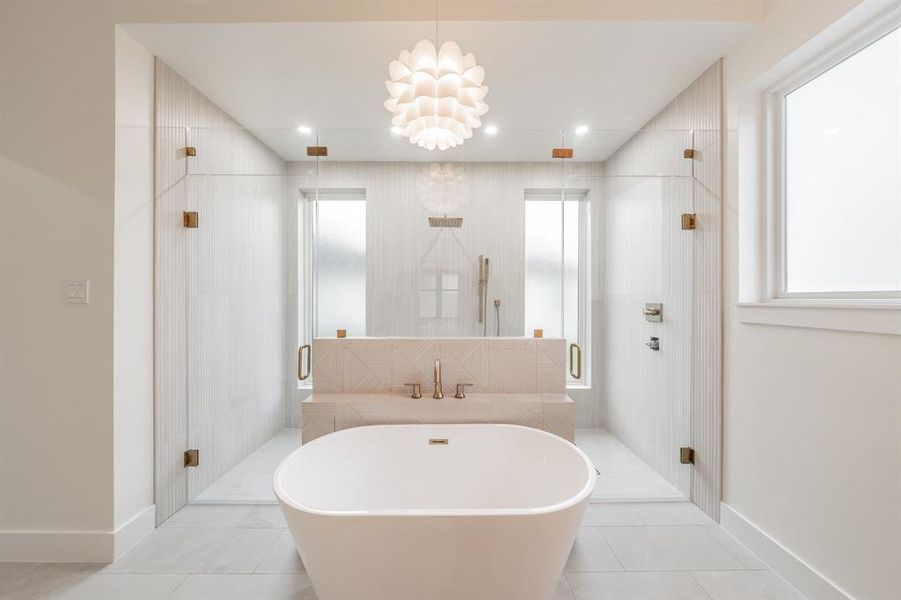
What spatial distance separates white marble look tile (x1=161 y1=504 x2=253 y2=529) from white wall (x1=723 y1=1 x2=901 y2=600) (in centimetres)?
267

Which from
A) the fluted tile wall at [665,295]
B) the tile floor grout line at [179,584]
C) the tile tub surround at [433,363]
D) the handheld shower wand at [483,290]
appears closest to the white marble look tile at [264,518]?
the tile floor grout line at [179,584]

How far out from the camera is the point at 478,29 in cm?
212

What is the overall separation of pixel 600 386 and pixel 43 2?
Answer: 11.4 feet

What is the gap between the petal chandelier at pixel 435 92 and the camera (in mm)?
1540

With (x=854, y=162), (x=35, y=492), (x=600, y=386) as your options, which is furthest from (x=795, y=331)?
(x=35, y=492)

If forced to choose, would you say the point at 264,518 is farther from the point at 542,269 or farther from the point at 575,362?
the point at 542,269

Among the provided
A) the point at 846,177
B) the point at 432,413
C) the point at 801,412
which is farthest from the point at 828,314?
the point at 432,413

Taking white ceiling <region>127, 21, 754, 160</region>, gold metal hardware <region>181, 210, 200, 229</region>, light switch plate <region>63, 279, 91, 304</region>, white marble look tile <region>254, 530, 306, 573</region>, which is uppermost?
white ceiling <region>127, 21, 754, 160</region>

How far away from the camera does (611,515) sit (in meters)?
2.45

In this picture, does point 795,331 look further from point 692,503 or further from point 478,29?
point 478,29

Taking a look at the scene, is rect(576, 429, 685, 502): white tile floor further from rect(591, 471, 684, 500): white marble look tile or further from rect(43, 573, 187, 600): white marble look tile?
rect(43, 573, 187, 600): white marble look tile

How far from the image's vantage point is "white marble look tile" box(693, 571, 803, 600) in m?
1.80

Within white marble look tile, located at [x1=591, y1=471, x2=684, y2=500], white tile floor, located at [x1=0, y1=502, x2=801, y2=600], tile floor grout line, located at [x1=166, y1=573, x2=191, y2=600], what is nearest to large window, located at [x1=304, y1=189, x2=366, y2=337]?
white tile floor, located at [x1=0, y1=502, x2=801, y2=600]

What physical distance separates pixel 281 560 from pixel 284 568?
2.6 inches
